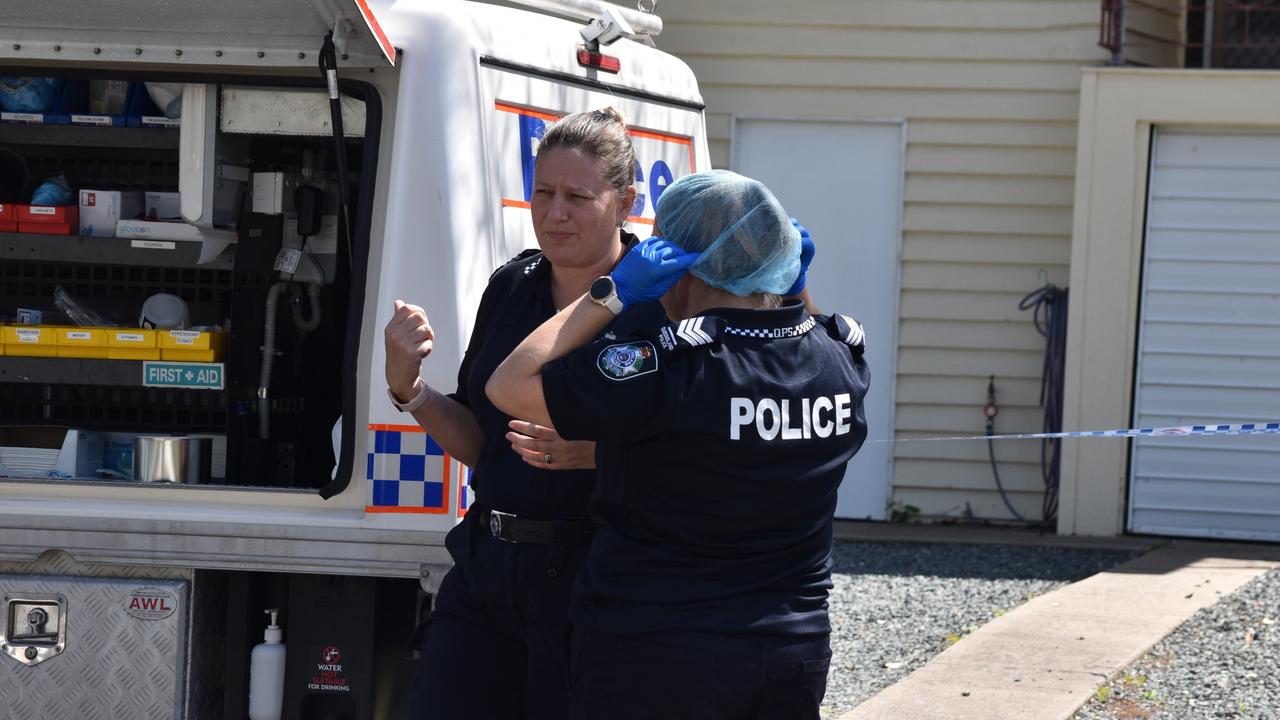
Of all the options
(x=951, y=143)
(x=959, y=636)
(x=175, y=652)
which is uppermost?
(x=951, y=143)

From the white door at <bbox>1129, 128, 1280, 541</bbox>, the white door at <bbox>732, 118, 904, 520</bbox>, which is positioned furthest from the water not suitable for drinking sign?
the white door at <bbox>1129, 128, 1280, 541</bbox>

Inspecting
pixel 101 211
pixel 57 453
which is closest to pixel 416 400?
pixel 57 453

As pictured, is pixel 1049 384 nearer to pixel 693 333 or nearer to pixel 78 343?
pixel 78 343

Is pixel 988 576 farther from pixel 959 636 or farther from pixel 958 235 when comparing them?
pixel 958 235

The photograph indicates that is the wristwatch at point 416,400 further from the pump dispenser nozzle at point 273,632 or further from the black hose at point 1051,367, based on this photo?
the black hose at point 1051,367

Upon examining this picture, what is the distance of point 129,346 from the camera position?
425 cm

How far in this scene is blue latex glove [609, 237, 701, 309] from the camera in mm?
2799

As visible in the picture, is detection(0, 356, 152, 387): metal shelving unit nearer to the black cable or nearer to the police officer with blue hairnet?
the black cable

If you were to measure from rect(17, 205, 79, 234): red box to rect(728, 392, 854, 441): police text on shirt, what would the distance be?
2479 millimetres

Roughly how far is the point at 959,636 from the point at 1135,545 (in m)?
2.71

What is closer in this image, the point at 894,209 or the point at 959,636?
the point at 959,636

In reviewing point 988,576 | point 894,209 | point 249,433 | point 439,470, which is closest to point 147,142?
point 249,433

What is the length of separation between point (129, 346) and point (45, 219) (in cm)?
47

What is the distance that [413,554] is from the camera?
3834mm
